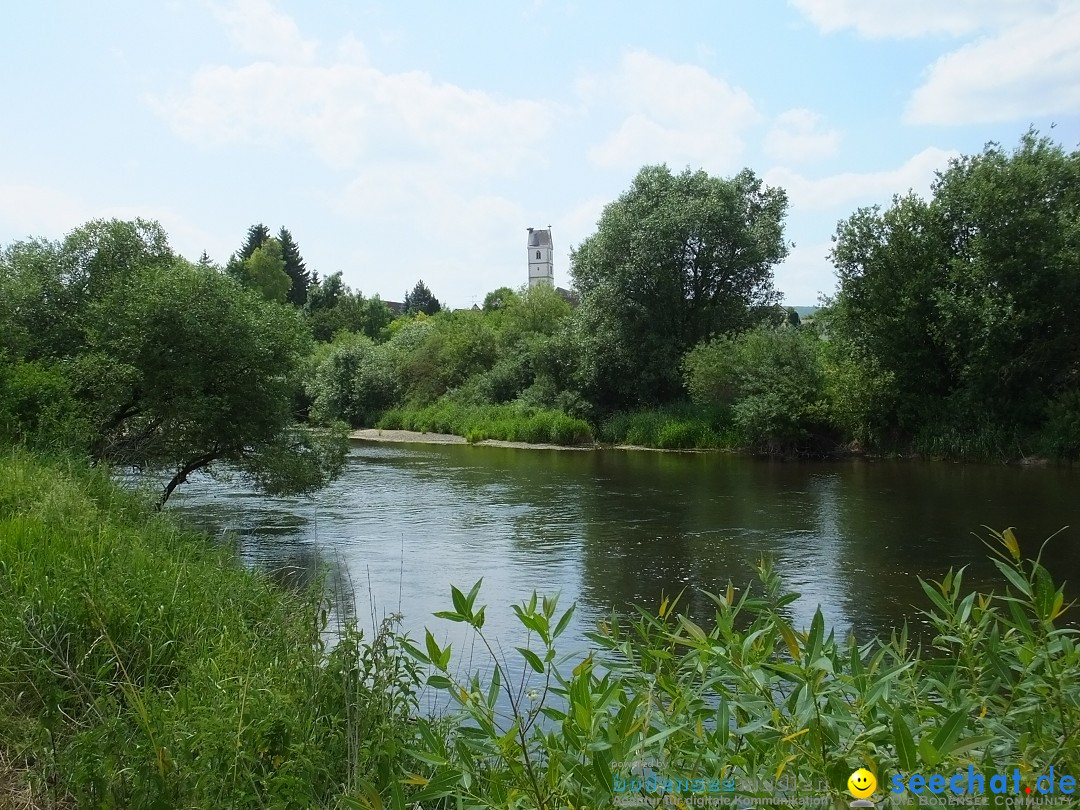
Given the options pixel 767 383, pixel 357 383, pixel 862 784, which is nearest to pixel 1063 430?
pixel 767 383

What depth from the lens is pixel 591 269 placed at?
42656 millimetres

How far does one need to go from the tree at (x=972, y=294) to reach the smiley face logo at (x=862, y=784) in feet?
93.2

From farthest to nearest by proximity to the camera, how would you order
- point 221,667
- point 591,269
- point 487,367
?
point 487,367 < point 591,269 < point 221,667

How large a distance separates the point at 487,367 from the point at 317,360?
12.7 metres

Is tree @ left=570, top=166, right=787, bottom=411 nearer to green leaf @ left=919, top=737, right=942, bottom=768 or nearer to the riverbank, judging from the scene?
the riverbank

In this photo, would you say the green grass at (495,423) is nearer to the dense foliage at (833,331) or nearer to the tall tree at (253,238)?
the dense foliage at (833,331)

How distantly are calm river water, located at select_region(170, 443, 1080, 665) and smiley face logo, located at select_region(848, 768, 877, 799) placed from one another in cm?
485

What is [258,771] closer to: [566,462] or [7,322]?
[7,322]

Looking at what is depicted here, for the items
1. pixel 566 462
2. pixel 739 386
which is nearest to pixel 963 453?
pixel 739 386

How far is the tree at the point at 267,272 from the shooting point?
7462cm

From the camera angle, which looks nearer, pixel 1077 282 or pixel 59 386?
pixel 59 386

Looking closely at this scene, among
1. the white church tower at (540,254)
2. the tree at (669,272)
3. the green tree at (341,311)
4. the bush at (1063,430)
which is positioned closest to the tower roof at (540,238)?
the white church tower at (540,254)

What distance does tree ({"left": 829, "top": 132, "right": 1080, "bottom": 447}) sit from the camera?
27.7 m

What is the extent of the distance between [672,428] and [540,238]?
116 metres
